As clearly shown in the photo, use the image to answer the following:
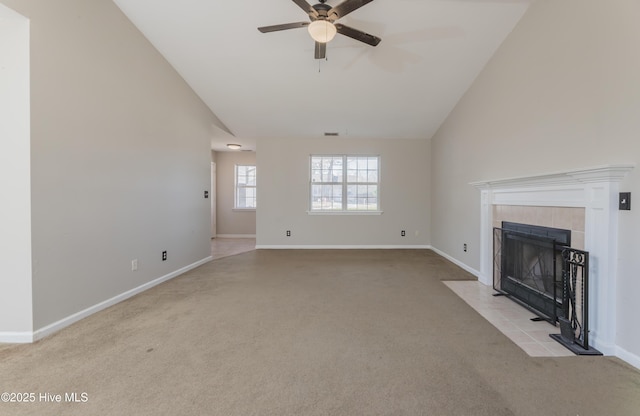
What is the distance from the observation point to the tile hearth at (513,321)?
6.31 feet

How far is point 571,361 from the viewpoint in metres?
1.77

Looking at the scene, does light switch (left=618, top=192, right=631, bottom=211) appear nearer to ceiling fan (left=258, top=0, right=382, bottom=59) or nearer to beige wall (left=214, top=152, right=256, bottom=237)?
ceiling fan (left=258, top=0, right=382, bottom=59)

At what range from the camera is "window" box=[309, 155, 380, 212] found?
5820 mm

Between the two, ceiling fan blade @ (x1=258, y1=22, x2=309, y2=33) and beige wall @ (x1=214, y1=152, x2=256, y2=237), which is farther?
beige wall @ (x1=214, y1=152, x2=256, y2=237)

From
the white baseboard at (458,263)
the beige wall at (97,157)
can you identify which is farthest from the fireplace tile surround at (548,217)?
the beige wall at (97,157)

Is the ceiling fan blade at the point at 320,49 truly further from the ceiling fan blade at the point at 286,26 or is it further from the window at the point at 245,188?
the window at the point at 245,188

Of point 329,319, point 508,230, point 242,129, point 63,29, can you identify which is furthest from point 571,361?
point 242,129

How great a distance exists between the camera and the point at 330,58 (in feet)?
11.5

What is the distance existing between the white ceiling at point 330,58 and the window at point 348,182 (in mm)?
946

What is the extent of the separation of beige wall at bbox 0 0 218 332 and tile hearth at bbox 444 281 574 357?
3.65 metres

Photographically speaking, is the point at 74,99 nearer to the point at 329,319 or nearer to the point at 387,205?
the point at 329,319

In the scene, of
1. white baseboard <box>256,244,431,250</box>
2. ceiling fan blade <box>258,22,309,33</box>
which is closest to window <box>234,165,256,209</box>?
white baseboard <box>256,244,431,250</box>

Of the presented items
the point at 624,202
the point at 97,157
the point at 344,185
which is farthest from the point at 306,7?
the point at 344,185

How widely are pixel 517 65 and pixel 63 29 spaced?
434 cm
